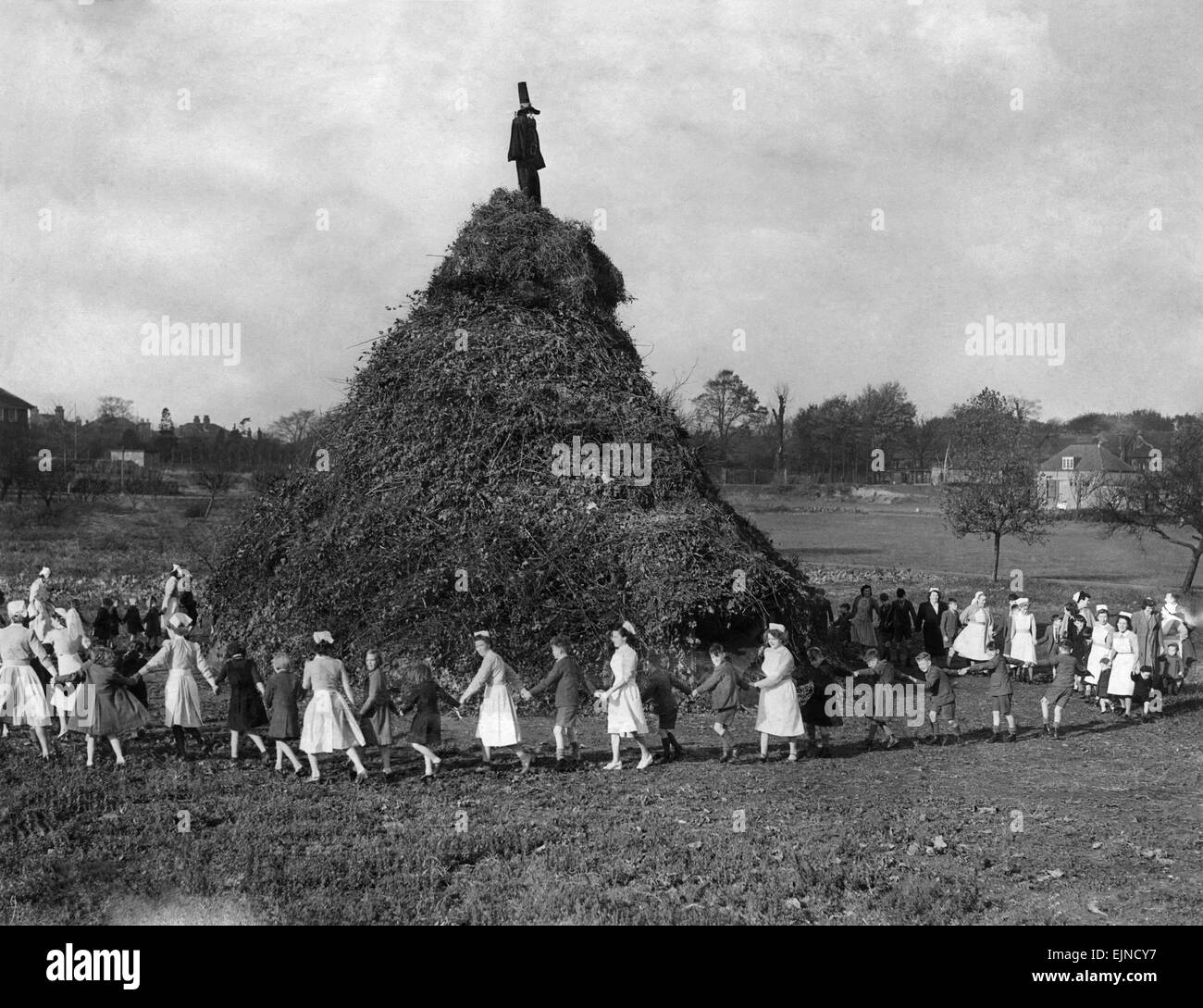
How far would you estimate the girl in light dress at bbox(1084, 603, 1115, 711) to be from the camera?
16.8 meters

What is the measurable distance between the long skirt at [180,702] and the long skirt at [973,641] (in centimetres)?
1362

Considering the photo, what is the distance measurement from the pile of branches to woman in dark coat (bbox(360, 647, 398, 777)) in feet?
13.3

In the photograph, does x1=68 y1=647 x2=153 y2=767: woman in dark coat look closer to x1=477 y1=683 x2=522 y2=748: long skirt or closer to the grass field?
the grass field

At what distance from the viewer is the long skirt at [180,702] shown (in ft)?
41.1

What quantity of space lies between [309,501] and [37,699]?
283 inches

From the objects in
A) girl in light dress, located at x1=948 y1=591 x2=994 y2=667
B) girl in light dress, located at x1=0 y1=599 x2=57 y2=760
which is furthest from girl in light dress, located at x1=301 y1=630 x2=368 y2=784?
girl in light dress, located at x1=948 y1=591 x2=994 y2=667

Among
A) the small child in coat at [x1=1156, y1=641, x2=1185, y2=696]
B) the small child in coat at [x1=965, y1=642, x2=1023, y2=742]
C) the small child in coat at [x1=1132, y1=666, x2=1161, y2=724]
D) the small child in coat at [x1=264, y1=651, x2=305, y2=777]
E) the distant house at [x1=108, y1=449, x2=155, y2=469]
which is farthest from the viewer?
the distant house at [x1=108, y1=449, x2=155, y2=469]

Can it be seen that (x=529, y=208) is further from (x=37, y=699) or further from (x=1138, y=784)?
(x=1138, y=784)
